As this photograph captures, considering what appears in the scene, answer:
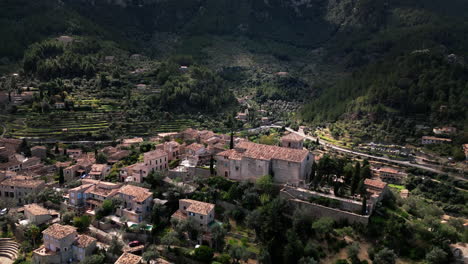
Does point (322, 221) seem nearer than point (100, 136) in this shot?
Yes

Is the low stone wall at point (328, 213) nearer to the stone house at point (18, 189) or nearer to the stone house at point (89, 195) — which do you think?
the stone house at point (89, 195)

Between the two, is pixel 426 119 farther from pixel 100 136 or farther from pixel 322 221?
pixel 100 136

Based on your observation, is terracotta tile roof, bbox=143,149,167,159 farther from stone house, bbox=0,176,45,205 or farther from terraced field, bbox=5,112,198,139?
terraced field, bbox=5,112,198,139

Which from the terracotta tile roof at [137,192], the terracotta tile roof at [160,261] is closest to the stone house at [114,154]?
the terracotta tile roof at [137,192]

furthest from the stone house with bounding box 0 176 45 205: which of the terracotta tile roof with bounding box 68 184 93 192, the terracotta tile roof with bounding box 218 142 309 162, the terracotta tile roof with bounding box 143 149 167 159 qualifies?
the terracotta tile roof with bounding box 218 142 309 162

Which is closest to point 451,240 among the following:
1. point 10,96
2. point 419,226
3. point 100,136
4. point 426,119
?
point 419,226

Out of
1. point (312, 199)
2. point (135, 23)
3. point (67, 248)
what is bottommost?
point (67, 248)

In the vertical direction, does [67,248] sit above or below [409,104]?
below
